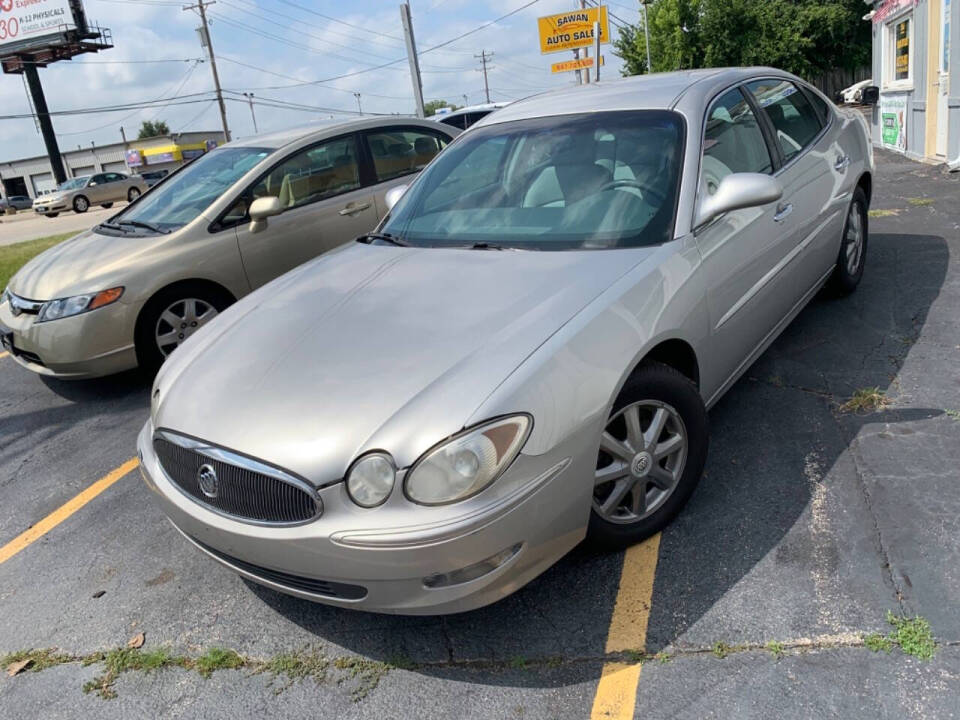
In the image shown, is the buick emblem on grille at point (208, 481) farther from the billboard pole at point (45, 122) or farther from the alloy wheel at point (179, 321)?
the billboard pole at point (45, 122)

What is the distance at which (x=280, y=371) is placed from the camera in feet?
8.35

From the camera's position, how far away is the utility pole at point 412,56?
20.2 metres

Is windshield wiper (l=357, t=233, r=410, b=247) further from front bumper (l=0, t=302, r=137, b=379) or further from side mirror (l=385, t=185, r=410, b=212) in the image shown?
front bumper (l=0, t=302, r=137, b=379)

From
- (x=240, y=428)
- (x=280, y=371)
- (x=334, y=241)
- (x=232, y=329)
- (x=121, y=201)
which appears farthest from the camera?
(x=121, y=201)

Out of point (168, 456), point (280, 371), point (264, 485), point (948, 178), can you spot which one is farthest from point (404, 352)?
point (948, 178)

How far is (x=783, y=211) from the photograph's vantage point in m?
3.72

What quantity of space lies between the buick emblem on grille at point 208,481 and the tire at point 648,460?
119 cm

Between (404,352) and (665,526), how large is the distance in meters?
1.21

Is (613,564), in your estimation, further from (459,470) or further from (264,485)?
(264,485)

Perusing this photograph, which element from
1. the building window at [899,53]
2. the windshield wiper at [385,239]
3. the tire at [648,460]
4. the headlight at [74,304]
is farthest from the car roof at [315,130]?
the building window at [899,53]

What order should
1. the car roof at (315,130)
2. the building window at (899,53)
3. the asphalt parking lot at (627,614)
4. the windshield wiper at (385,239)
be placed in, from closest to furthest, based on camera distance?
1. the asphalt parking lot at (627,614)
2. the windshield wiper at (385,239)
3. the car roof at (315,130)
4. the building window at (899,53)

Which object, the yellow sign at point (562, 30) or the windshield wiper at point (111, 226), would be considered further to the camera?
the yellow sign at point (562, 30)

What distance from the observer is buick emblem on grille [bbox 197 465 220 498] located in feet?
7.66

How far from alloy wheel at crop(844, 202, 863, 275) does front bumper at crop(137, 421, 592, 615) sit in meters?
3.43
